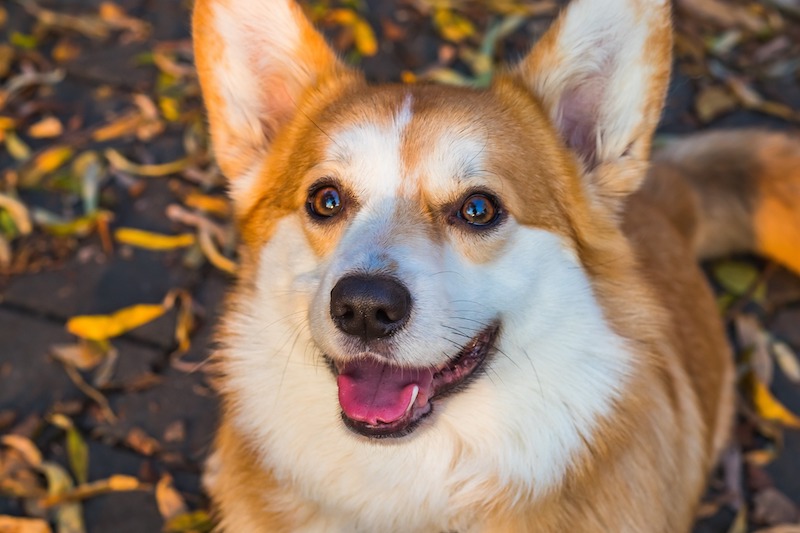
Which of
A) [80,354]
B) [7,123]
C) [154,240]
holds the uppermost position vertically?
[7,123]

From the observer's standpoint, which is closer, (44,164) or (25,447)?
(25,447)

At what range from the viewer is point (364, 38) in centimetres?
485

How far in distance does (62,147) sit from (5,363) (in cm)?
140

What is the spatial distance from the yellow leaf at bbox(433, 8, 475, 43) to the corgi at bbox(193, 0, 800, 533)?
2474 mm

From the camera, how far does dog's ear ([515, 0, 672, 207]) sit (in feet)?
7.05

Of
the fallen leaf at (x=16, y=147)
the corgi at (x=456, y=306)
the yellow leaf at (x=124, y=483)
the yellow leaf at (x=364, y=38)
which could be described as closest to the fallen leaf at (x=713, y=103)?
the yellow leaf at (x=364, y=38)

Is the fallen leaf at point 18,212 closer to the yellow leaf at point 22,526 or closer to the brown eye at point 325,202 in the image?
the yellow leaf at point 22,526

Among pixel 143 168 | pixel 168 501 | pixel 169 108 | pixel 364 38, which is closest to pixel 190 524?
pixel 168 501

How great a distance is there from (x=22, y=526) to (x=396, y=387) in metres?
1.66

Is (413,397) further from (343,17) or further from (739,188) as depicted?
(343,17)

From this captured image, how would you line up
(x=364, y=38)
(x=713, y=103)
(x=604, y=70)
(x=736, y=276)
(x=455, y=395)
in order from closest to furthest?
1. (x=455, y=395)
2. (x=604, y=70)
3. (x=736, y=276)
4. (x=713, y=103)
5. (x=364, y=38)

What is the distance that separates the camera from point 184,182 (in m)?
4.22

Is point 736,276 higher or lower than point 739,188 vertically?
lower

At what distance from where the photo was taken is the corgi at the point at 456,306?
2.10 m
